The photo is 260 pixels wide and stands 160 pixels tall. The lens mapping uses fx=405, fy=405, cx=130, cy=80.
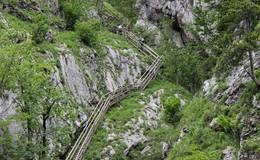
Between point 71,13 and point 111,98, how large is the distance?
993 centimetres

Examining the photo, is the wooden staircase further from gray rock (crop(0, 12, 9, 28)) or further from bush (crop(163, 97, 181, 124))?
gray rock (crop(0, 12, 9, 28))

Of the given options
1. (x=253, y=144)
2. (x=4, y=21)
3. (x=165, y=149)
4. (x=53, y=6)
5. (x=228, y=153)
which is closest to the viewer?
(x=253, y=144)

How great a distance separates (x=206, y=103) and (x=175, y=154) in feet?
15.1

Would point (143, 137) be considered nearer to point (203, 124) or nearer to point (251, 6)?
point (203, 124)

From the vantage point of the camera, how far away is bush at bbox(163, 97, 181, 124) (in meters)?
29.5

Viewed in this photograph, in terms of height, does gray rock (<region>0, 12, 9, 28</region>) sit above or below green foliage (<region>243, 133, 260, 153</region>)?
below

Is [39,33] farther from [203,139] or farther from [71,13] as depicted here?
[203,139]

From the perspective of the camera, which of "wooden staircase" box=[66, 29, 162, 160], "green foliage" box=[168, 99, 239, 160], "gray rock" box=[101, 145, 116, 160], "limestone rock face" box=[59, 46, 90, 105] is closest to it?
"green foliage" box=[168, 99, 239, 160]

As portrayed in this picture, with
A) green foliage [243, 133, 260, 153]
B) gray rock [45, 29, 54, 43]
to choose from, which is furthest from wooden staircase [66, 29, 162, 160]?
green foliage [243, 133, 260, 153]

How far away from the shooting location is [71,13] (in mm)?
37250

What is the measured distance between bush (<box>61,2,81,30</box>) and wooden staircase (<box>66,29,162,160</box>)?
8019 mm

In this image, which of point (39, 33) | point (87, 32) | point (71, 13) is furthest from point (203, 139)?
point (71, 13)

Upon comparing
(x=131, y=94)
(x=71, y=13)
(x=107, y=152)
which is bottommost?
(x=107, y=152)

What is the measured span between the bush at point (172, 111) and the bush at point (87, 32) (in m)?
9.90
